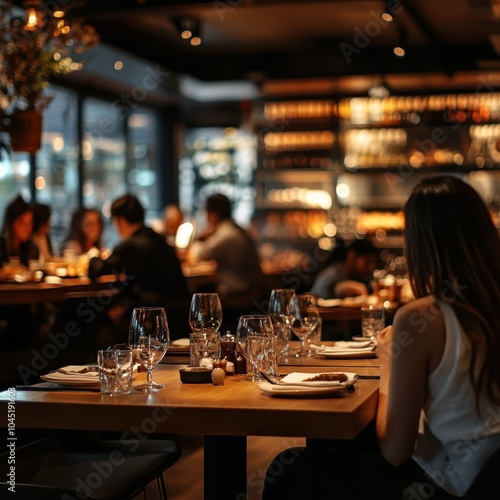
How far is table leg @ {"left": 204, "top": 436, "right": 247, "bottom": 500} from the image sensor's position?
260 centimetres

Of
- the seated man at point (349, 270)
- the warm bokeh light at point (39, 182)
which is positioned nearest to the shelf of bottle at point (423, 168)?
the warm bokeh light at point (39, 182)

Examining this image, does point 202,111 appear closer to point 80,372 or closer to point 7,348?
point 7,348

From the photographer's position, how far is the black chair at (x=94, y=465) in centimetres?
267

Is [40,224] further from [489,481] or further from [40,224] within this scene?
[489,481]

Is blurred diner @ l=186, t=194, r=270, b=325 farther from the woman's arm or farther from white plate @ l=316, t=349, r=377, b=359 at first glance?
the woman's arm

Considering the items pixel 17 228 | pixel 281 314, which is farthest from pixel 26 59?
pixel 281 314

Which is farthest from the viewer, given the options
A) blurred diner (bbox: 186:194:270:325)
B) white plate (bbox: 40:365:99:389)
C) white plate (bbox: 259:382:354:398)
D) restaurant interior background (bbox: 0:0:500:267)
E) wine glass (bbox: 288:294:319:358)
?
restaurant interior background (bbox: 0:0:500:267)

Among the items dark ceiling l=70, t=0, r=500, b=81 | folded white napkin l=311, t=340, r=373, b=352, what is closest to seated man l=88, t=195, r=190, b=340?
dark ceiling l=70, t=0, r=500, b=81

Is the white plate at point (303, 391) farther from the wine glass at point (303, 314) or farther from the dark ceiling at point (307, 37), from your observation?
the dark ceiling at point (307, 37)

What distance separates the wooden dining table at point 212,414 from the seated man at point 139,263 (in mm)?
3725

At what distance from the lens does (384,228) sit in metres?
11.8

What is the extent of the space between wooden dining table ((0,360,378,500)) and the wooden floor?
5.39ft

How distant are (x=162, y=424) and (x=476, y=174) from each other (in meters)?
9.84

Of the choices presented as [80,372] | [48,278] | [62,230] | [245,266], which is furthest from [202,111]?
[80,372]
